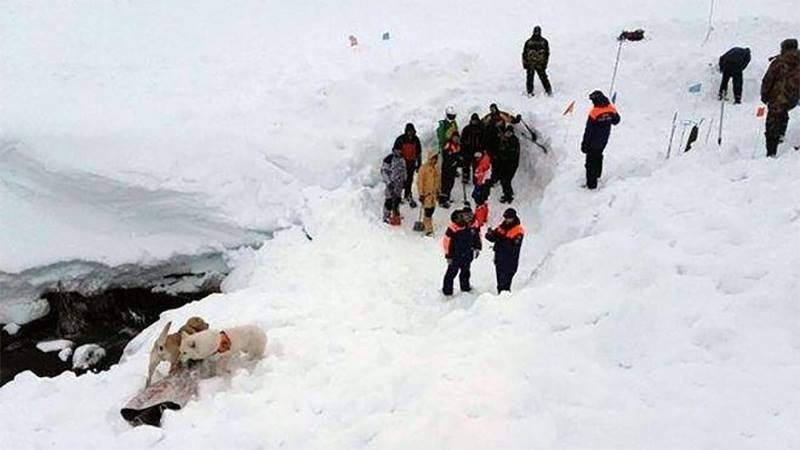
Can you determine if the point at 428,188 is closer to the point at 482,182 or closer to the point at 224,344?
the point at 482,182

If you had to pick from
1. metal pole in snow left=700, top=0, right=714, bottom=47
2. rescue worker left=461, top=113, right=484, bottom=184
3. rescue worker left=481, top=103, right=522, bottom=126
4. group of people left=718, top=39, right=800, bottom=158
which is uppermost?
metal pole in snow left=700, top=0, right=714, bottom=47

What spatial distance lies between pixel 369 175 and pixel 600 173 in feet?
13.7

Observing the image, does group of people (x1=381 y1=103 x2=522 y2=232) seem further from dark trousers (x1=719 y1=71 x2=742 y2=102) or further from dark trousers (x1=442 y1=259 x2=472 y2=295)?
dark trousers (x1=719 y1=71 x2=742 y2=102)

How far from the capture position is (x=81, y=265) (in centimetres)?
1187

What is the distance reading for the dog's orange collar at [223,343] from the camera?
774 centimetres

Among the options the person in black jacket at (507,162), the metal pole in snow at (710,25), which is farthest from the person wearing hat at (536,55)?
the metal pole in snow at (710,25)

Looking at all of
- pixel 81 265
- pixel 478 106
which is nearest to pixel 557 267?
pixel 478 106

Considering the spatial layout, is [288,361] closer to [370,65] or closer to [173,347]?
[173,347]

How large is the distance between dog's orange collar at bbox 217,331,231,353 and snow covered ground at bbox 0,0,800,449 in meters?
0.37

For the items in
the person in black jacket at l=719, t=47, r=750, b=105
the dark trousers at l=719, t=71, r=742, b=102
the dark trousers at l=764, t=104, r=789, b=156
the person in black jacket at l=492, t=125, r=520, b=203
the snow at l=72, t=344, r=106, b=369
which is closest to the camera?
the dark trousers at l=764, t=104, r=789, b=156

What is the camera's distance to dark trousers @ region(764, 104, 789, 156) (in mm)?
10180

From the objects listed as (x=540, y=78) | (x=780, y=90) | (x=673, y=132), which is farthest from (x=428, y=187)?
(x=780, y=90)

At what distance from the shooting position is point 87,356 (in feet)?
35.5

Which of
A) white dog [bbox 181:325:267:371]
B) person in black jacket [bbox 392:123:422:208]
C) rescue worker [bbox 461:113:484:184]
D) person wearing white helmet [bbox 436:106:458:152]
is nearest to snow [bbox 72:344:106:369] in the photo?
white dog [bbox 181:325:267:371]
